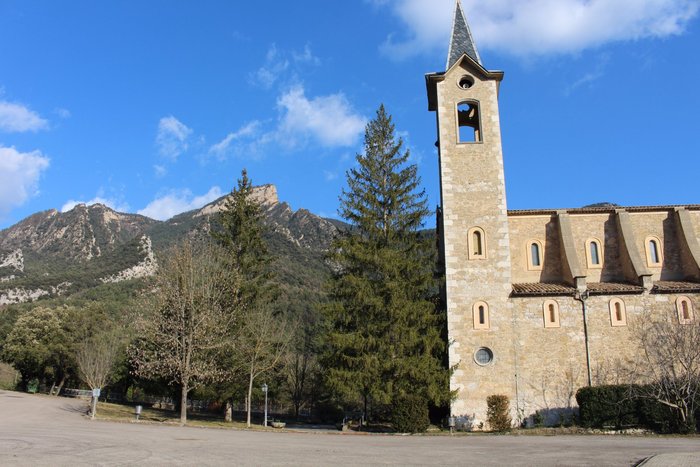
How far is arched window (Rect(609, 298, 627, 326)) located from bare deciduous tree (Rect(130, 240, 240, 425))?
2027 cm

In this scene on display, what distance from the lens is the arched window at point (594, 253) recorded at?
3073 cm

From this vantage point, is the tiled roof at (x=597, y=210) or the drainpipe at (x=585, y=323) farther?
the tiled roof at (x=597, y=210)

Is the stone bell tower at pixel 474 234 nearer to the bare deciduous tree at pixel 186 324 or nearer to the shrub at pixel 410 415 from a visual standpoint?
the shrub at pixel 410 415

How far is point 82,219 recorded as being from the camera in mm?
157500

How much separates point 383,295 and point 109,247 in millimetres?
141795

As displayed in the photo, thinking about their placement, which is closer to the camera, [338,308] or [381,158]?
[338,308]

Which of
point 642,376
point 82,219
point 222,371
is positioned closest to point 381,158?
point 222,371

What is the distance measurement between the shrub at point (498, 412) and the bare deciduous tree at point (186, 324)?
46.5 feet

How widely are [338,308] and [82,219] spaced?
497 feet

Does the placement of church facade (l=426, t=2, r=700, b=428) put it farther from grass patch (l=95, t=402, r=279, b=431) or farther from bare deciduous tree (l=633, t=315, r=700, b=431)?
grass patch (l=95, t=402, r=279, b=431)

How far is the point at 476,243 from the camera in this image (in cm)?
2922

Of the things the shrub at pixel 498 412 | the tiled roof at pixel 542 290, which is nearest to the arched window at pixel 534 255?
the tiled roof at pixel 542 290

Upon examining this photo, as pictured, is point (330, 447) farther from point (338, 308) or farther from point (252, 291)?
point (252, 291)

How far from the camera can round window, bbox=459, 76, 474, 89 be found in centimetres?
3207
